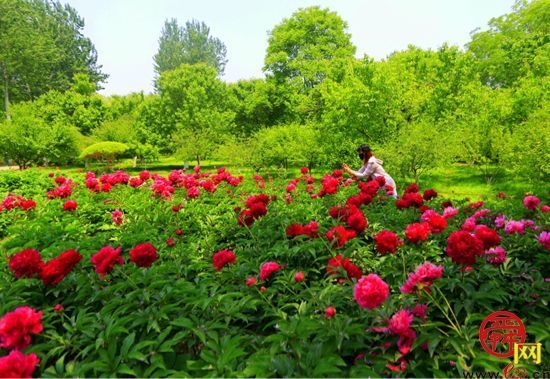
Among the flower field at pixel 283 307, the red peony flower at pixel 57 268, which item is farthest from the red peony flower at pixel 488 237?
the red peony flower at pixel 57 268

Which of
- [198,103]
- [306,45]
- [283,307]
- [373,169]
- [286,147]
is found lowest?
A: [283,307]

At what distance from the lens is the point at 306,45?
90.9 ft

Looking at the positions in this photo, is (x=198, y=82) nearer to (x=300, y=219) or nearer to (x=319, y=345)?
(x=300, y=219)

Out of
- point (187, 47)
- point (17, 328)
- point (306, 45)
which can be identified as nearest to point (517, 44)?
point (306, 45)

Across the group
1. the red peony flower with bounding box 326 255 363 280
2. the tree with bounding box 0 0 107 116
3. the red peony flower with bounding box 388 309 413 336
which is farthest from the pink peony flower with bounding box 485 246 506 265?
the tree with bounding box 0 0 107 116

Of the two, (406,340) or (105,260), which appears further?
(105,260)

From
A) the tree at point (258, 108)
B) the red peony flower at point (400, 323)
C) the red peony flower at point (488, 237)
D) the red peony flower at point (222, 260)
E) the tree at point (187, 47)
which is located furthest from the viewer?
the tree at point (187, 47)

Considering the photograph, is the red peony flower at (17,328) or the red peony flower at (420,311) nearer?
the red peony flower at (17,328)

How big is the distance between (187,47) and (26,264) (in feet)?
268

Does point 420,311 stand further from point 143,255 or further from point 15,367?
point 15,367

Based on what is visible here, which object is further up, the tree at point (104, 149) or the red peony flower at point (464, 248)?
the tree at point (104, 149)

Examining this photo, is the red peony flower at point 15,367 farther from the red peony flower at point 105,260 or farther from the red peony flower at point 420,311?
the red peony flower at point 420,311

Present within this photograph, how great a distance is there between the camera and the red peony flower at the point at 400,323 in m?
1.61

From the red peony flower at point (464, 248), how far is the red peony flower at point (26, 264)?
239cm
